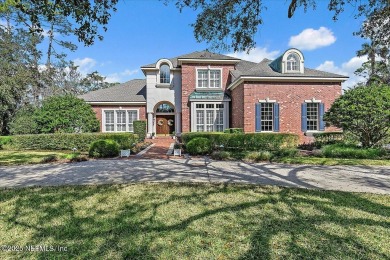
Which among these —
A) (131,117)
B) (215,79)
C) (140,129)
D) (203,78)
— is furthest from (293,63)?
(131,117)

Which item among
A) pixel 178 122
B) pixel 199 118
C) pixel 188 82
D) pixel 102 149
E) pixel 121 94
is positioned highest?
pixel 188 82

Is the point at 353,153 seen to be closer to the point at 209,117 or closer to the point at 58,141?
the point at 209,117

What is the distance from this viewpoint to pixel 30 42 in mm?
28688

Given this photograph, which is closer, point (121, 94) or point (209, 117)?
point (209, 117)

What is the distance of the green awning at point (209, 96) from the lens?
1938cm

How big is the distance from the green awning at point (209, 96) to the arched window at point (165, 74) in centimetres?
337

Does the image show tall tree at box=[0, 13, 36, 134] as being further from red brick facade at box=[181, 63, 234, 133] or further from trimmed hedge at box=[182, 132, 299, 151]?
trimmed hedge at box=[182, 132, 299, 151]

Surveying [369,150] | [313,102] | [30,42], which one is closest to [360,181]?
[369,150]

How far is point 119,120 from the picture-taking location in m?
21.8

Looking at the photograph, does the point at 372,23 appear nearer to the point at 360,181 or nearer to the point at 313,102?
the point at 360,181

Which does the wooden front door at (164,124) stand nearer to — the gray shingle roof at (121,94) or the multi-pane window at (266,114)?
the gray shingle roof at (121,94)

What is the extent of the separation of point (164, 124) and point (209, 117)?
231 inches

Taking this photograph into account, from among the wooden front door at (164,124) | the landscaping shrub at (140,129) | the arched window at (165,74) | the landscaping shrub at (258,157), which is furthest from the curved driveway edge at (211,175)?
the wooden front door at (164,124)

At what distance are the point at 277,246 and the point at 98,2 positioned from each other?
6.47 metres
